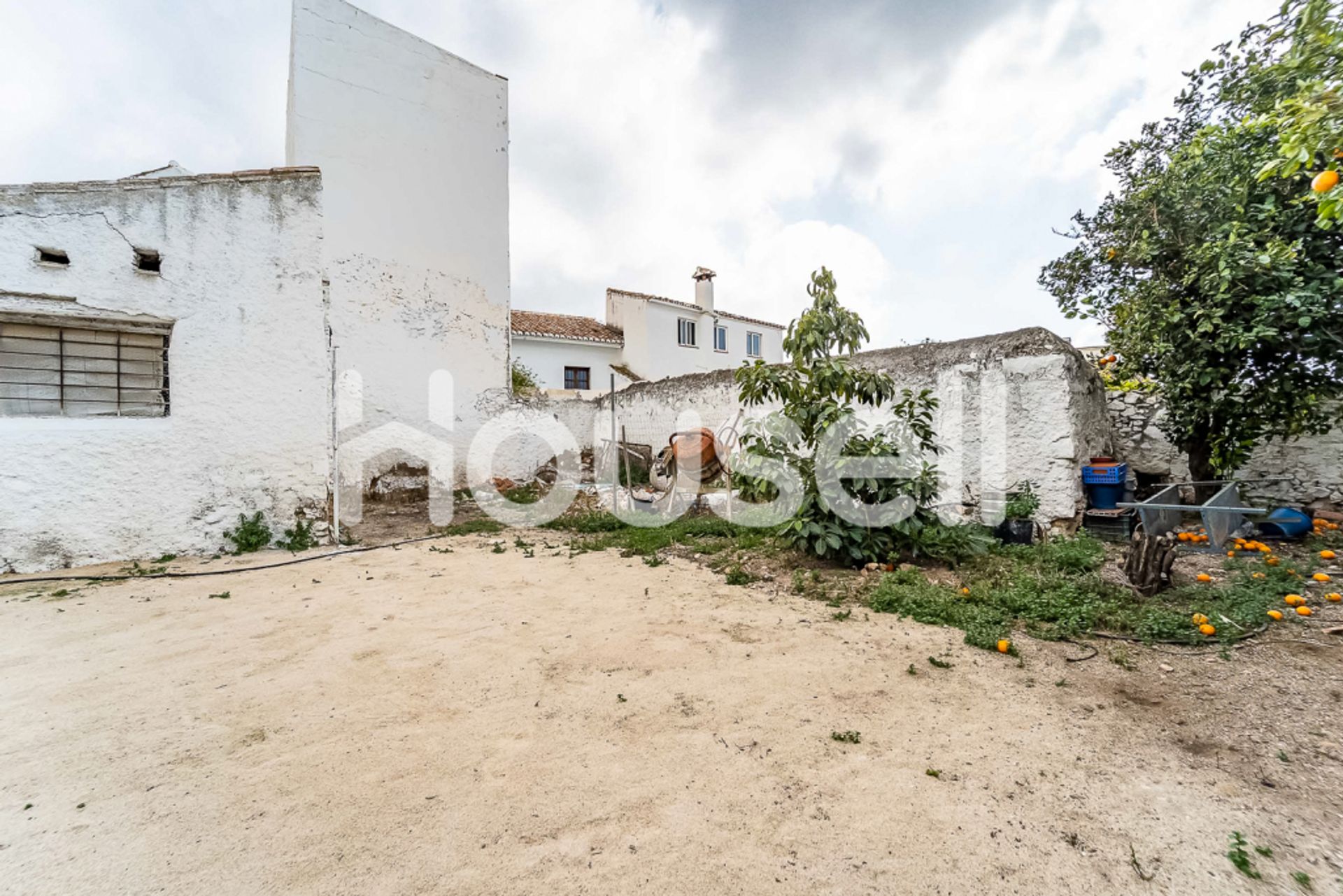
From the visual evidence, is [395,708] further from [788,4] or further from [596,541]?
[788,4]

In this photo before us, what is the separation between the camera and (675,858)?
1.38 metres

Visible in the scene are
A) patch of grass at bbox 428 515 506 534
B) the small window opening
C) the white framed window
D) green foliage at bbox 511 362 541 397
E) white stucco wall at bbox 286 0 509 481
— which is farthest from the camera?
the white framed window

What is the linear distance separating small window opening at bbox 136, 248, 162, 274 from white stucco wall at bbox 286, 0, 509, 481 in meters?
3.79

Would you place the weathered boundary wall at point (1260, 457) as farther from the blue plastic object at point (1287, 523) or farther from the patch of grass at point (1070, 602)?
the patch of grass at point (1070, 602)

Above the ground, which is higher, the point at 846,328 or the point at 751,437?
the point at 846,328

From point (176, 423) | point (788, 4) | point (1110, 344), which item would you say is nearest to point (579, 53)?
point (788, 4)

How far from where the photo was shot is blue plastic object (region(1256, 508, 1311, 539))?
14.2ft

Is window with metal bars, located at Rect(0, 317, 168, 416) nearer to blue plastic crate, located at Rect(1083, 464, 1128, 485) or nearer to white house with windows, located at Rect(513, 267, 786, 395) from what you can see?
blue plastic crate, located at Rect(1083, 464, 1128, 485)

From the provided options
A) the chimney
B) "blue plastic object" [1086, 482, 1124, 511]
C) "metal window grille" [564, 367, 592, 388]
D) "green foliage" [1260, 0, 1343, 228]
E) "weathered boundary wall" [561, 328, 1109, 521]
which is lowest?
"blue plastic object" [1086, 482, 1124, 511]

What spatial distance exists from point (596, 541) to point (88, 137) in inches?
385

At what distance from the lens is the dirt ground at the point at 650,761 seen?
1343 millimetres

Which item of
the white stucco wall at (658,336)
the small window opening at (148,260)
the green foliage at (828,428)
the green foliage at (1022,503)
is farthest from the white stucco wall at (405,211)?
the green foliage at (1022,503)

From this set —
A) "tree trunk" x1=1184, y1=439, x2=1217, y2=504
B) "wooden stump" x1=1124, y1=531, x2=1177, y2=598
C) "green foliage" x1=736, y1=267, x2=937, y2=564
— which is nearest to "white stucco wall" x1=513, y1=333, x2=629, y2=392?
"green foliage" x1=736, y1=267, x2=937, y2=564

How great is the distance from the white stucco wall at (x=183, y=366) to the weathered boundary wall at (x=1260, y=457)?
8.92m
